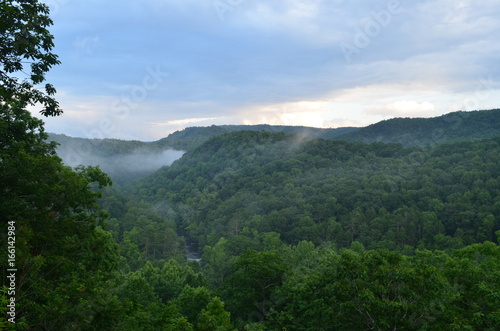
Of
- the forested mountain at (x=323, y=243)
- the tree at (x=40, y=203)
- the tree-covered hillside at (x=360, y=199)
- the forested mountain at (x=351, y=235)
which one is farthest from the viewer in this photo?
the tree-covered hillside at (x=360, y=199)

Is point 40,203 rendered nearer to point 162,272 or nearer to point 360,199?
point 162,272

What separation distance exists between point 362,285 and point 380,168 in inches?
5669

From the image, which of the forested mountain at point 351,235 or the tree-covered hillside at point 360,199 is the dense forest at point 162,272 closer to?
the forested mountain at point 351,235

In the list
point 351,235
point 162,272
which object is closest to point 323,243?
point 351,235

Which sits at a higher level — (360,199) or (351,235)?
(360,199)

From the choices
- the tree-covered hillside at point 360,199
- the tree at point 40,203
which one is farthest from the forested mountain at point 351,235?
the tree at point 40,203

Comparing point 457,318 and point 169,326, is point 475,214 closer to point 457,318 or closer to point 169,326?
point 457,318

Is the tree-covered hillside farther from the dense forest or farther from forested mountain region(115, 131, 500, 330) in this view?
the dense forest

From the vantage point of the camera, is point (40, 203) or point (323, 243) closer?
point (40, 203)

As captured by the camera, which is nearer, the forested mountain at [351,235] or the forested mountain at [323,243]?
the forested mountain at [351,235]

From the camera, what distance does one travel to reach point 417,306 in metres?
18.5

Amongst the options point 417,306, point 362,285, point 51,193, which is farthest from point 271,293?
point 51,193

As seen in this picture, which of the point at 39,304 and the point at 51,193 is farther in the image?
the point at 51,193

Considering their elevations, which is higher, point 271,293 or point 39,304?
point 39,304
